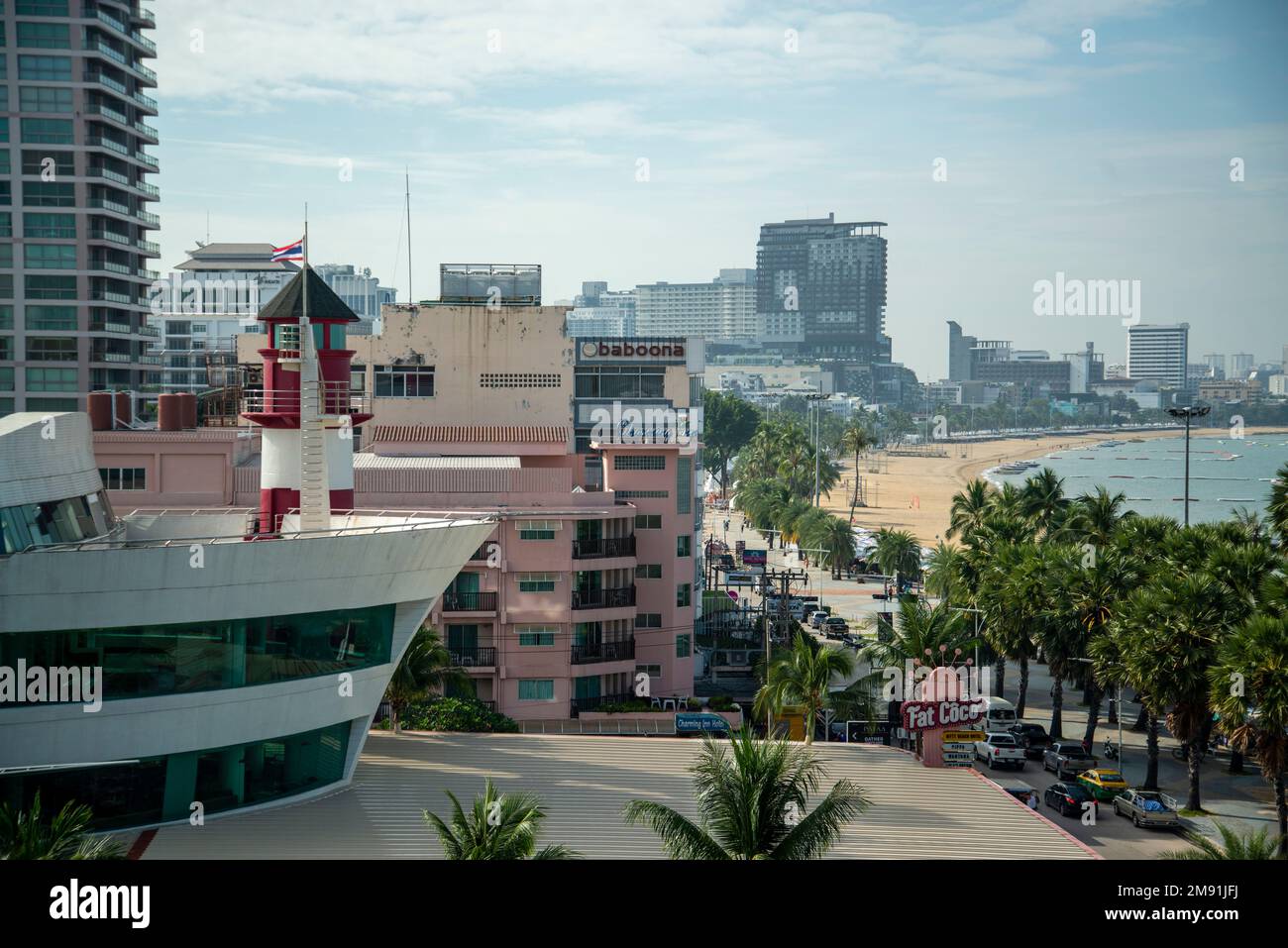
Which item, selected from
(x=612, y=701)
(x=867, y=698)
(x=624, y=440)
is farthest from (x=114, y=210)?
(x=867, y=698)

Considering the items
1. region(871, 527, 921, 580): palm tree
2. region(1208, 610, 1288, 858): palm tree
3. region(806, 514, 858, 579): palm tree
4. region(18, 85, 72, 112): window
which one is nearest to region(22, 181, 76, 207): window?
region(18, 85, 72, 112): window

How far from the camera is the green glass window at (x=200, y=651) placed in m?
25.0

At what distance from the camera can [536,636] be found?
4922cm

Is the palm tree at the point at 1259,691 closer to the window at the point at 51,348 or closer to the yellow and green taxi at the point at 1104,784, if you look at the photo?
the yellow and green taxi at the point at 1104,784

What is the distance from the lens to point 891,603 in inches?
3455

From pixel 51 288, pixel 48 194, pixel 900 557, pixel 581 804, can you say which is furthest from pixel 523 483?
pixel 900 557

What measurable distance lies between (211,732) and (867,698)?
17709 millimetres

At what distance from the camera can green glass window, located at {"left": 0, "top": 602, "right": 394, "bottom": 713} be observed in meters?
25.0

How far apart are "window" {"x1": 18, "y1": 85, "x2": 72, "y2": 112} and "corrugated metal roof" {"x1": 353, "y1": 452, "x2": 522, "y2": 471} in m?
35.9

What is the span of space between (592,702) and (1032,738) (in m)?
16.7

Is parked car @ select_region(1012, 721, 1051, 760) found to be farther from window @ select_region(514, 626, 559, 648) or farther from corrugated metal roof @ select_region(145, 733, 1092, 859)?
corrugated metal roof @ select_region(145, 733, 1092, 859)

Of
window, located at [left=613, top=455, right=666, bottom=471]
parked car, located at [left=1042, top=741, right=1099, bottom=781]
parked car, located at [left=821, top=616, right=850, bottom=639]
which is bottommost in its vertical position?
parked car, located at [left=821, top=616, right=850, bottom=639]
